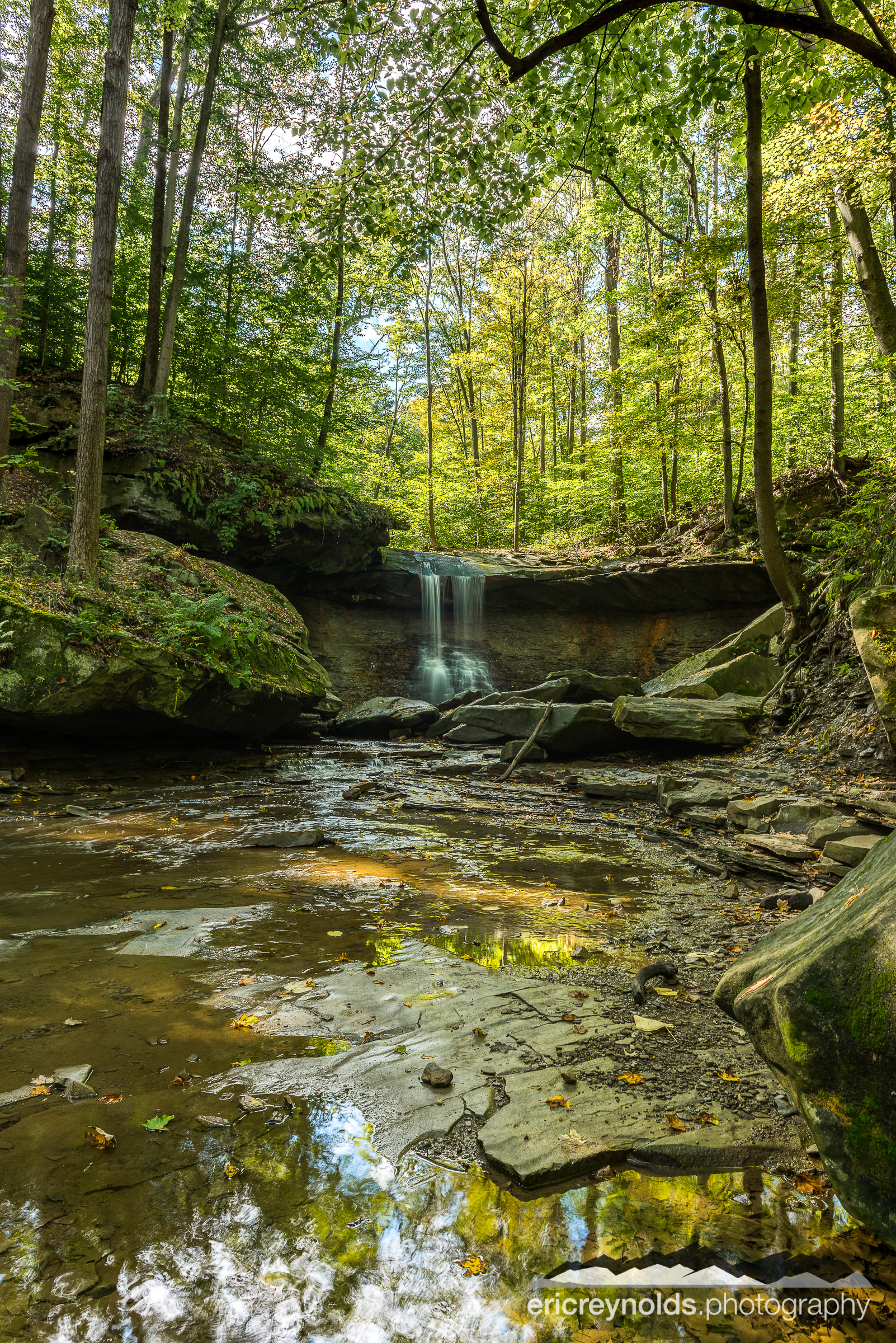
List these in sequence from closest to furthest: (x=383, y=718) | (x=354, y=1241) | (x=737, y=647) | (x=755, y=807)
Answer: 1. (x=354, y=1241)
2. (x=755, y=807)
3. (x=737, y=647)
4. (x=383, y=718)

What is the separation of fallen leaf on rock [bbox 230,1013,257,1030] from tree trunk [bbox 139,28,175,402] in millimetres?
14303

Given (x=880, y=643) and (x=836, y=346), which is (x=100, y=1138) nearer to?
(x=880, y=643)

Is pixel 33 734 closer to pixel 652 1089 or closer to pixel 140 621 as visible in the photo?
pixel 140 621

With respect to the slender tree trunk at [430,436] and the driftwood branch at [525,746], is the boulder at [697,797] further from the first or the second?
the slender tree trunk at [430,436]

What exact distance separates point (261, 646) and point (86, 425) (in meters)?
4.13

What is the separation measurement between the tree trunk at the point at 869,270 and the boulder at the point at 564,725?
750 cm

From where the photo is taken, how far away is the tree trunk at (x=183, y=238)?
43.1 ft

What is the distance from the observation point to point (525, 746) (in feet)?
35.6

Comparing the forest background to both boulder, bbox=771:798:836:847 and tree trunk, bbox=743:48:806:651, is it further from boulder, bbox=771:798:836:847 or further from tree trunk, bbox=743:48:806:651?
boulder, bbox=771:798:836:847

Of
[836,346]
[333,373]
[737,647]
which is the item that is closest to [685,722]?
[737,647]

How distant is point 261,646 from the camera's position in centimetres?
1083

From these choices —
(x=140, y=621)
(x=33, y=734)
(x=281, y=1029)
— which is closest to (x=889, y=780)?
(x=281, y=1029)

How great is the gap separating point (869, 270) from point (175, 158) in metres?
15.5

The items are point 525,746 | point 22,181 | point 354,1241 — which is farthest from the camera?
point 525,746
